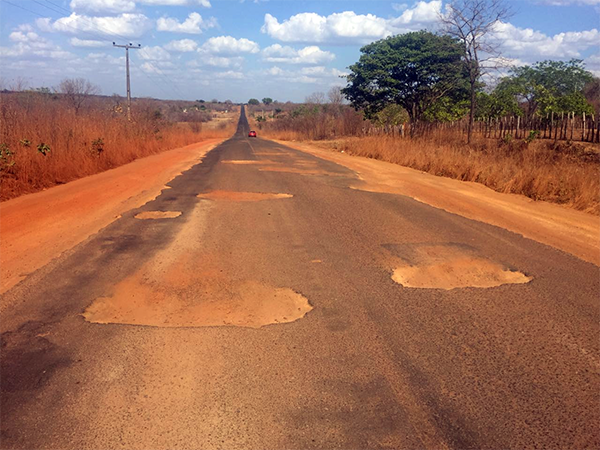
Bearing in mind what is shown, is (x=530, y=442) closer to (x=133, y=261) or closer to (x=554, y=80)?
(x=133, y=261)

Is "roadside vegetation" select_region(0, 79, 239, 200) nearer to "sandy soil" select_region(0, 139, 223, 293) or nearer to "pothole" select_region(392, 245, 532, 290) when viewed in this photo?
"sandy soil" select_region(0, 139, 223, 293)

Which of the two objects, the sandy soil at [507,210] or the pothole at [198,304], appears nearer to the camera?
the pothole at [198,304]

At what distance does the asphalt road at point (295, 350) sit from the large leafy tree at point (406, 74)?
27828 millimetres

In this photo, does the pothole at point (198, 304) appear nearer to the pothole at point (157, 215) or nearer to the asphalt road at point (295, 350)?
the asphalt road at point (295, 350)

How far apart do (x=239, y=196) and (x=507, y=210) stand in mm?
5267

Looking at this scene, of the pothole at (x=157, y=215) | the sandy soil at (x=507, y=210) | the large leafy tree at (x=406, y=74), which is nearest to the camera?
the sandy soil at (x=507, y=210)

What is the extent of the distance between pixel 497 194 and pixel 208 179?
7123mm

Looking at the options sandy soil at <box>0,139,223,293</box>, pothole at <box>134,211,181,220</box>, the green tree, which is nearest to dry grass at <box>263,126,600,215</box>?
pothole at <box>134,211,181,220</box>

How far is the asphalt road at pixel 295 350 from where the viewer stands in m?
2.86

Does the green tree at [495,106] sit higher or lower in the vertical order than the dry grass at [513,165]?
higher

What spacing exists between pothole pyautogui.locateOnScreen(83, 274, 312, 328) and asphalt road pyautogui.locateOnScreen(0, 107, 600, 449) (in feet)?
0.07

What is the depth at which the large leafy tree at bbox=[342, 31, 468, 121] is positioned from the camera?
3181 centimetres

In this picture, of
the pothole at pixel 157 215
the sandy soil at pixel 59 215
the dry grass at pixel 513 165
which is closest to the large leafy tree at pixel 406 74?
the dry grass at pixel 513 165

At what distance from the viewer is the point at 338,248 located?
6398 millimetres
